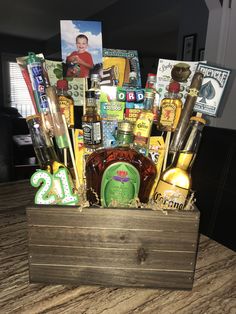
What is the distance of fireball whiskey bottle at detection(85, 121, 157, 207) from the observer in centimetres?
60

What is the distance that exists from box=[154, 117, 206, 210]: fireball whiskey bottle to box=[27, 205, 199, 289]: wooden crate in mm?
69

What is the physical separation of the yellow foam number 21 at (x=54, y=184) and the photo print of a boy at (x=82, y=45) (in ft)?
0.94


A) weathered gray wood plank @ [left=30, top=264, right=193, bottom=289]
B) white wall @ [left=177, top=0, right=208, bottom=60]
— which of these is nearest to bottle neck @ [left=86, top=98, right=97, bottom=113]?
weathered gray wood plank @ [left=30, top=264, right=193, bottom=289]

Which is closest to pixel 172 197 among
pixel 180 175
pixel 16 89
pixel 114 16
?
pixel 180 175

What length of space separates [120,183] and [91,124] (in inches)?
5.8

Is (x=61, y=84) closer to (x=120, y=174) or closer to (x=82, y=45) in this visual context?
(x=82, y=45)

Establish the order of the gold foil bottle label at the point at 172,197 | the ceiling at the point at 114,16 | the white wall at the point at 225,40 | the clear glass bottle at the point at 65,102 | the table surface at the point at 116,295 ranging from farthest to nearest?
the ceiling at the point at 114,16
the white wall at the point at 225,40
the clear glass bottle at the point at 65,102
the gold foil bottle label at the point at 172,197
the table surface at the point at 116,295

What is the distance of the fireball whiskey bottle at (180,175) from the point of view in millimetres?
607

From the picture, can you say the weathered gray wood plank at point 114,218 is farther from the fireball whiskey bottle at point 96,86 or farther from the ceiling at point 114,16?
the ceiling at point 114,16

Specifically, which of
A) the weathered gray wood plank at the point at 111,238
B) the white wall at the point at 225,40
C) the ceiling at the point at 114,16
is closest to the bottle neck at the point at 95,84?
the weathered gray wood plank at the point at 111,238

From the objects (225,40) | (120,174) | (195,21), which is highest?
(195,21)

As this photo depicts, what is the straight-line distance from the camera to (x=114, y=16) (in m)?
4.55

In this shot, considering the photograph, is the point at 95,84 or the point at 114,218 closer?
the point at 114,218

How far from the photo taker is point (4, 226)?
2.56ft
